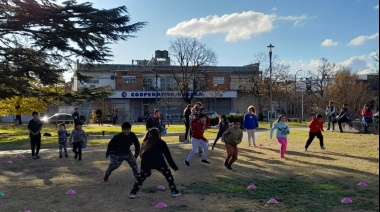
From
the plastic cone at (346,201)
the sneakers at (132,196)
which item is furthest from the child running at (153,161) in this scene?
the plastic cone at (346,201)

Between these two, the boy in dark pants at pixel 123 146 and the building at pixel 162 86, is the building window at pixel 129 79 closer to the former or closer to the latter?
the building at pixel 162 86

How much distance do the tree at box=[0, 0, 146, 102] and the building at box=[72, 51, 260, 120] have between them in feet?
109

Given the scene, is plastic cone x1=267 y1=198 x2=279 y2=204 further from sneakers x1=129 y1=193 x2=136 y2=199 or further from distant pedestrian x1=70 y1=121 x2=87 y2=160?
distant pedestrian x1=70 y1=121 x2=87 y2=160

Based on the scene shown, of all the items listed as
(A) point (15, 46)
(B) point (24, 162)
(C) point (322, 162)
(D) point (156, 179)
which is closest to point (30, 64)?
(A) point (15, 46)

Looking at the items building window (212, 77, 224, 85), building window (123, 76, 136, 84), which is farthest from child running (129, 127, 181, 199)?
building window (212, 77, 224, 85)

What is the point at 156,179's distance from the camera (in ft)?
31.6

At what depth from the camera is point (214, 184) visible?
8.87 meters

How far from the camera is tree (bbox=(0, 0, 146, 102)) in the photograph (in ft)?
68.2

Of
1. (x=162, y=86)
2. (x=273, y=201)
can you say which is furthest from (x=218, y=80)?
(x=273, y=201)

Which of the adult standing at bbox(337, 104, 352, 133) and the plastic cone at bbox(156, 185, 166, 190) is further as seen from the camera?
the adult standing at bbox(337, 104, 352, 133)

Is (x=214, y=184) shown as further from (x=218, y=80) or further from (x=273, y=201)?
(x=218, y=80)

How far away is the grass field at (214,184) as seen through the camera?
7.11 m

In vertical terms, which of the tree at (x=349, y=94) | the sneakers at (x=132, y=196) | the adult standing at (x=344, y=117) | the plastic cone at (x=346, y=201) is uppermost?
the tree at (x=349, y=94)

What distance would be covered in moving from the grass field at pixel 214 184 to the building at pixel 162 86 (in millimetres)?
43868
